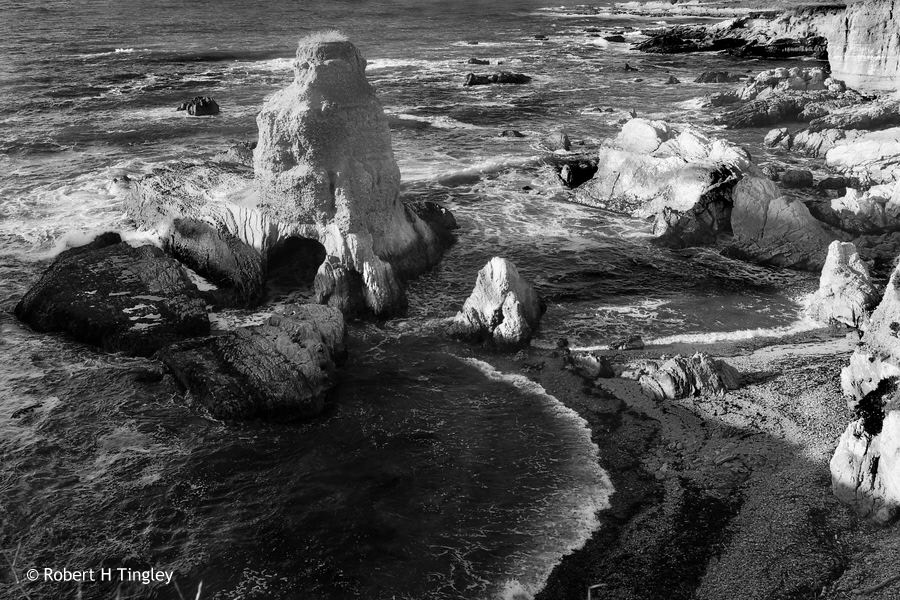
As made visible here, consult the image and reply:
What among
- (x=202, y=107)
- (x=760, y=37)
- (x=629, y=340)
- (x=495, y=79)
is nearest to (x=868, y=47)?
(x=495, y=79)

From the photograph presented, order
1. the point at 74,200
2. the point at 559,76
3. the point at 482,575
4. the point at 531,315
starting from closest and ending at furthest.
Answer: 1. the point at 482,575
2. the point at 531,315
3. the point at 74,200
4. the point at 559,76

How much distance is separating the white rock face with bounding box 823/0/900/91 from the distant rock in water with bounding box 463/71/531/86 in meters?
22.6

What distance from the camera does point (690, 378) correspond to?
21141mm

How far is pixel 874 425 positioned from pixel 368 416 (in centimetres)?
1207

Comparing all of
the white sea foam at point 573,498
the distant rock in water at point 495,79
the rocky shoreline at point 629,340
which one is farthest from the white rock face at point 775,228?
the distant rock in water at point 495,79

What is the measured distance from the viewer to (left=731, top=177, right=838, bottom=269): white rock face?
29266mm

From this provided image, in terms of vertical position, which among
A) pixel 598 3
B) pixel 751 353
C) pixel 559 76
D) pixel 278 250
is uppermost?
pixel 598 3

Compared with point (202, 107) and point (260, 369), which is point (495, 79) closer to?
point (202, 107)

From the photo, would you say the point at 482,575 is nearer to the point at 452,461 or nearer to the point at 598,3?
the point at 452,461

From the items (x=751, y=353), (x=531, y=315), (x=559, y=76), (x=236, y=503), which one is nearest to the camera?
(x=236, y=503)

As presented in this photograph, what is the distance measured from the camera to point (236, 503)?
17.5 m

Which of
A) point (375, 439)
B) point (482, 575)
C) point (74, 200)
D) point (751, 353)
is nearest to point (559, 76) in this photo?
point (74, 200)

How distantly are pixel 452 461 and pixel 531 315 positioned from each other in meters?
7.39

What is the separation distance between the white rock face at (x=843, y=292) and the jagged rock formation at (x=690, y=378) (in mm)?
5588
